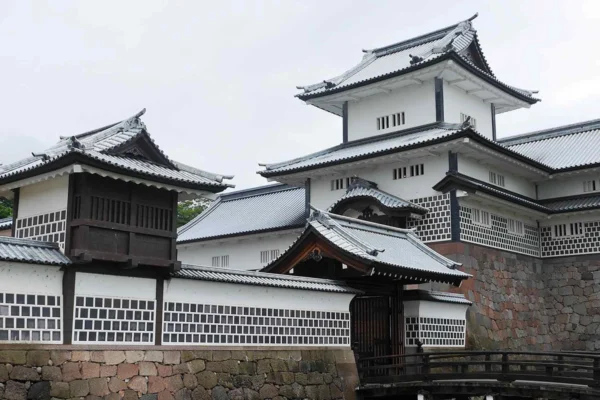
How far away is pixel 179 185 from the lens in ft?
51.4

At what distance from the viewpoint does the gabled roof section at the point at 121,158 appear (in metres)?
14.0

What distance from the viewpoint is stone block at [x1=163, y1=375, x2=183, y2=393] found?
1499 cm

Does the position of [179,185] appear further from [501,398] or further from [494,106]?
[494,106]

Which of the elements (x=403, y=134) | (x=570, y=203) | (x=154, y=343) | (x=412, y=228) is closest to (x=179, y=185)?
(x=154, y=343)

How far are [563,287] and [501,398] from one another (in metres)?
13.9

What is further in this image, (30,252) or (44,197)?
(44,197)

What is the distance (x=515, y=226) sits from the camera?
29.1m

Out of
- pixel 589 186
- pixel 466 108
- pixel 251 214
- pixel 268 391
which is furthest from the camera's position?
pixel 251 214

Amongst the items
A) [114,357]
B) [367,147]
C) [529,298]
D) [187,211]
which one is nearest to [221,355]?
[114,357]

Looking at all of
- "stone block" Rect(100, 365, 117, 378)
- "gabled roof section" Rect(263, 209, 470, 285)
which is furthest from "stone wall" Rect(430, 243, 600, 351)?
"stone block" Rect(100, 365, 117, 378)

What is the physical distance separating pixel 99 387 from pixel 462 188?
15.7 meters

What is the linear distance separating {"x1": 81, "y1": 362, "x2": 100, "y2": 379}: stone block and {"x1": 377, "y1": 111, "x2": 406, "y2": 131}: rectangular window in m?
19.5

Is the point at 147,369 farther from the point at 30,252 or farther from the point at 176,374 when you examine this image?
the point at 30,252

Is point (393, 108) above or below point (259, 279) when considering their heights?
above
